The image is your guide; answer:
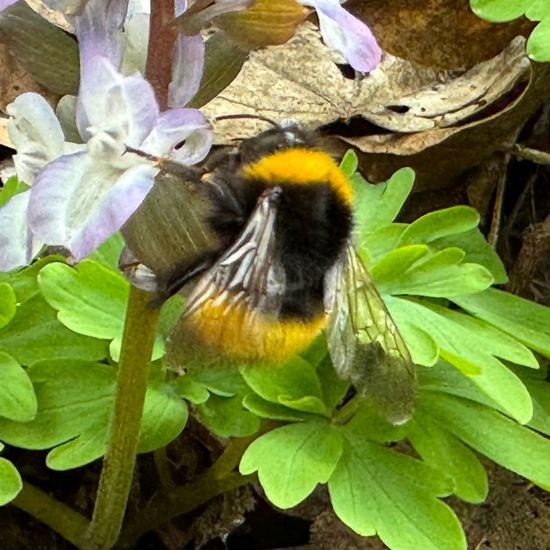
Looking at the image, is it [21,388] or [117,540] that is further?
[117,540]

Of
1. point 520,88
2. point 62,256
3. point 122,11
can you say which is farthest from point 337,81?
point 122,11

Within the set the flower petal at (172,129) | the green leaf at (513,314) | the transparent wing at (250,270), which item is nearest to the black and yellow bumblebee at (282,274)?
the transparent wing at (250,270)

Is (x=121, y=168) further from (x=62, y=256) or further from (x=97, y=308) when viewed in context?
(x=62, y=256)

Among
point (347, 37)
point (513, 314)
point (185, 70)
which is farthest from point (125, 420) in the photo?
point (513, 314)

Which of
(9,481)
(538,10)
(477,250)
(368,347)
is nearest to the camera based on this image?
(368,347)

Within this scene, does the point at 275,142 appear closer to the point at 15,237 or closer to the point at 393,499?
the point at 15,237
